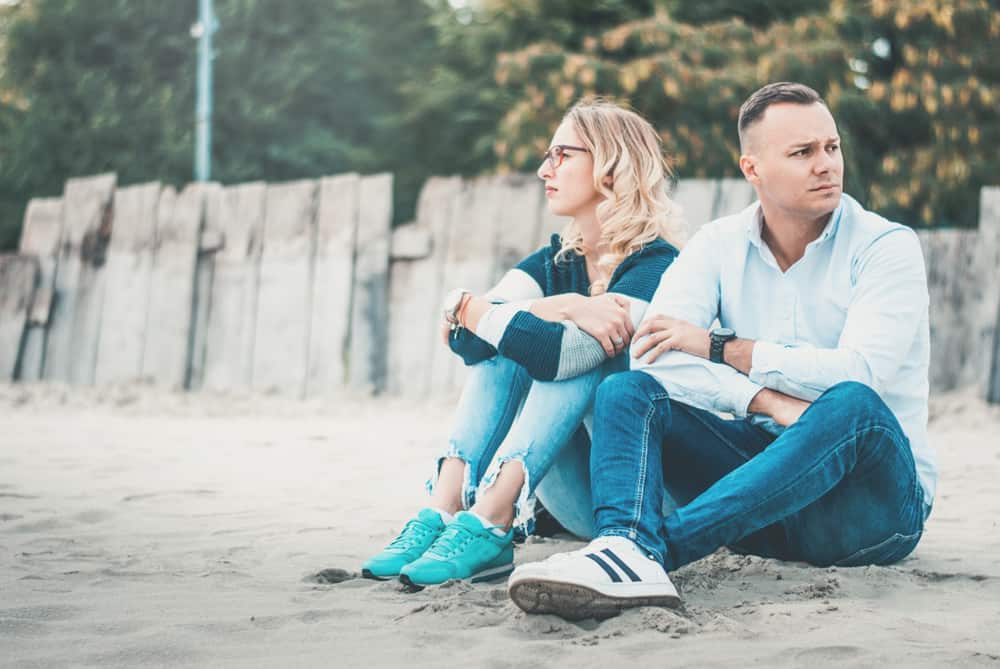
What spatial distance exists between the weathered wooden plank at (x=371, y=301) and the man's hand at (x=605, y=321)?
409 centimetres

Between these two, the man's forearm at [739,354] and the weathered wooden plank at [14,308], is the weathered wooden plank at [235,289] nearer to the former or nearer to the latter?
the weathered wooden plank at [14,308]

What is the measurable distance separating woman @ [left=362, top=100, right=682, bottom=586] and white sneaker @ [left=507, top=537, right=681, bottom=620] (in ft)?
1.34

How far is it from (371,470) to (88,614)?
2281 millimetres

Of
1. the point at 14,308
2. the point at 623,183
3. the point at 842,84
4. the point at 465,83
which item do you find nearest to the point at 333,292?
the point at 14,308

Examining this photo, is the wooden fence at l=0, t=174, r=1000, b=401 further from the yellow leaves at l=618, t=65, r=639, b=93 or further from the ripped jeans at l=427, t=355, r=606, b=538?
the yellow leaves at l=618, t=65, r=639, b=93

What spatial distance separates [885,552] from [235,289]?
5347 mm

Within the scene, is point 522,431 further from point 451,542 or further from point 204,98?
point 204,98

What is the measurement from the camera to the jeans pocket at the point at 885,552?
269 cm

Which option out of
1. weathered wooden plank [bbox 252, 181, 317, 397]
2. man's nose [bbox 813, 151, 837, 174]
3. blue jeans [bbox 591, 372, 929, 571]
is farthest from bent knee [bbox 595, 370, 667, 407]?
weathered wooden plank [bbox 252, 181, 317, 397]

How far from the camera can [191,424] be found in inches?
250

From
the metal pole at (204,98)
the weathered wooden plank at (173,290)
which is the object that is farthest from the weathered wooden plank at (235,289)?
the metal pole at (204,98)

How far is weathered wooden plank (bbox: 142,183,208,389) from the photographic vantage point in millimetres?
7410

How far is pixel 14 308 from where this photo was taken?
7.85 meters

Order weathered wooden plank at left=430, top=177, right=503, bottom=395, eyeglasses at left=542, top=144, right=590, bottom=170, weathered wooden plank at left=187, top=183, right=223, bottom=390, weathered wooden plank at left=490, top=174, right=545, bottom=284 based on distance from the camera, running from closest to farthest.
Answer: eyeglasses at left=542, top=144, right=590, bottom=170
weathered wooden plank at left=490, top=174, right=545, bottom=284
weathered wooden plank at left=430, top=177, right=503, bottom=395
weathered wooden plank at left=187, top=183, right=223, bottom=390
